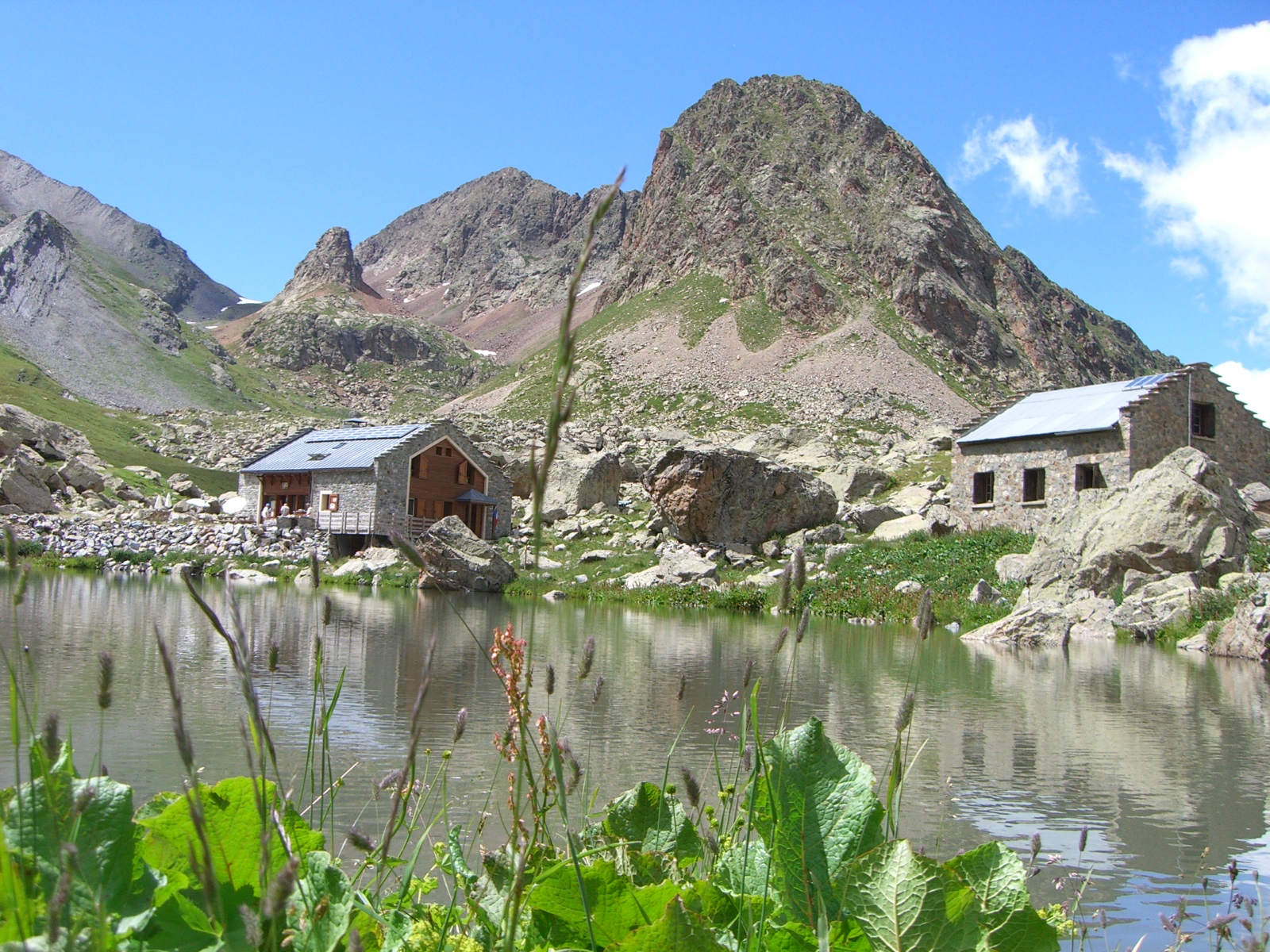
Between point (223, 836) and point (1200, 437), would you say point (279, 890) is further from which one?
point (1200, 437)

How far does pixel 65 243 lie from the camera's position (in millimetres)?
145375

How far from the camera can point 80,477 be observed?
46969mm

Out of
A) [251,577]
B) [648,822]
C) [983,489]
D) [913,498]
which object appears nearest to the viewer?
[648,822]

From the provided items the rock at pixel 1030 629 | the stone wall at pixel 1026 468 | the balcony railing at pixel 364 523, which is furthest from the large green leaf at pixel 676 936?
the balcony railing at pixel 364 523

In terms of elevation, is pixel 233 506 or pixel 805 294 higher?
pixel 805 294

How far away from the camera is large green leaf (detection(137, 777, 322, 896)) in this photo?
2238 millimetres

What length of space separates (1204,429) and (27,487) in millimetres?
46556

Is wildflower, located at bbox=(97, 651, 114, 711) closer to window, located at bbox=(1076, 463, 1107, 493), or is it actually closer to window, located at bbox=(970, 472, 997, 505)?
window, located at bbox=(1076, 463, 1107, 493)

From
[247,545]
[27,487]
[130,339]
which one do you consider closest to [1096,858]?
[247,545]

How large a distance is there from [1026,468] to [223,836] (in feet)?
119

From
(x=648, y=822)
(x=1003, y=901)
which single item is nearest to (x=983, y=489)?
(x=648, y=822)

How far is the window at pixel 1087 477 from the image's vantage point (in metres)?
33.3

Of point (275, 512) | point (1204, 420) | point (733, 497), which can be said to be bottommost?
point (275, 512)

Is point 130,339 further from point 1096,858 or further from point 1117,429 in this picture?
point 1096,858
